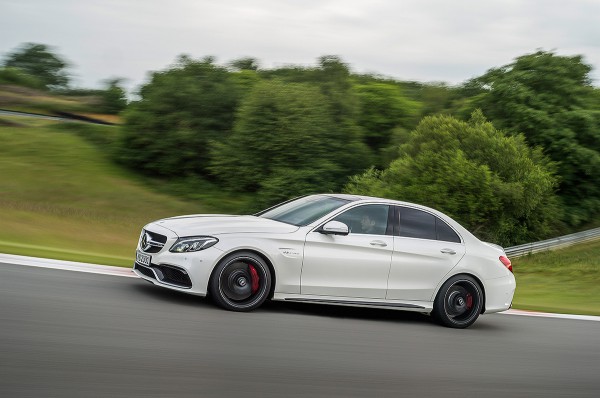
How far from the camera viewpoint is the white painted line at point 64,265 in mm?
10789

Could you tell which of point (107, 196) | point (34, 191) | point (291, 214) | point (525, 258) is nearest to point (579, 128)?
point (525, 258)

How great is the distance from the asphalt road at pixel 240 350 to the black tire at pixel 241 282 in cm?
20

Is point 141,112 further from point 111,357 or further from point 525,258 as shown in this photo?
point 111,357

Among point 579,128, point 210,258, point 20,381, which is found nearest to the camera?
point 20,381

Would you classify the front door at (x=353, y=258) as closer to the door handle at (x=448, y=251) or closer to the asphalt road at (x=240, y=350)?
the asphalt road at (x=240, y=350)

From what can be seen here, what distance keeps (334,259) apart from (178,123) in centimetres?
6120

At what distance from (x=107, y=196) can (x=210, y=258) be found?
52.0 m

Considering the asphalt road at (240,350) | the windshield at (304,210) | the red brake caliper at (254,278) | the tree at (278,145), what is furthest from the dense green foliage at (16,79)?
the red brake caliper at (254,278)

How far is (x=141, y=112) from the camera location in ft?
232

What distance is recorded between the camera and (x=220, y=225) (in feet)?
29.9

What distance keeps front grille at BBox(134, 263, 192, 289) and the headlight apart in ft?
0.73

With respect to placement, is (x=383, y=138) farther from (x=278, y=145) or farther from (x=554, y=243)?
(x=554, y=243)

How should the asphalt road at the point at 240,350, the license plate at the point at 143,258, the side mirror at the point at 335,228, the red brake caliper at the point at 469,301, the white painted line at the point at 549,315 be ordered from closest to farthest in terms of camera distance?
Answer: the asphalt road at the point at 240,350 < the license plate at the point at 143,258 < the side mirror at the point at 335,228 < the red brake caliper at the point at 469,301 < the white painted line at the point at 549,315

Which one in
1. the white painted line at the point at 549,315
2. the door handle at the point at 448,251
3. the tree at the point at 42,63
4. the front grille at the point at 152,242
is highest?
the tree at the point at 42,63
